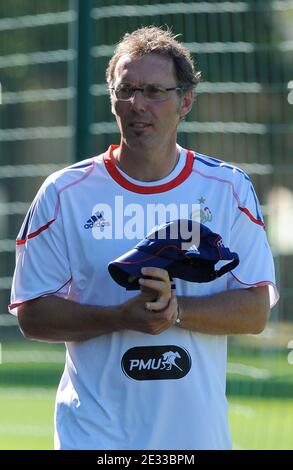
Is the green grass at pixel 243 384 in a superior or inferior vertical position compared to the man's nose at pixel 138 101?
inferior

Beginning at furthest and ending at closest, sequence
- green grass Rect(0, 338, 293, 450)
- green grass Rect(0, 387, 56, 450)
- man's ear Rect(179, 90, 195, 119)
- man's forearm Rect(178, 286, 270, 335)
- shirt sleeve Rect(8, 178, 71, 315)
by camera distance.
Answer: green grass Rect(0, 387, 56, 450)
green grass Rect(0, 338, 293, 450)
man's ear Rect(179, 90, 195, 119)
shirt sleeve Rect(8, 178, 71, 315)
man's forearm Rect(178, 286, 270, 335)

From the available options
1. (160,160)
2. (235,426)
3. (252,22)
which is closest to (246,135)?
(252,22)

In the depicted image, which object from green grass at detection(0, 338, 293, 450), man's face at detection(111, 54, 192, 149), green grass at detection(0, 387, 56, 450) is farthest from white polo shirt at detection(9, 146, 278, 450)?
green grass at detection(0, 387, 56, 450)

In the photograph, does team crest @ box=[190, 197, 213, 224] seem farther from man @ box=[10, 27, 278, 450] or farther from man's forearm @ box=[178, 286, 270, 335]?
man's forearm @ box=[178, 286, 270, 335]

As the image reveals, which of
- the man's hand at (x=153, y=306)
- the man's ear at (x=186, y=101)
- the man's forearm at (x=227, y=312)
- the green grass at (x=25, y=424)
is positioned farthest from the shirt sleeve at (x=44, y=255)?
the green grass at (x=25, y=424)

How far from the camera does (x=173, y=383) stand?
4.33m

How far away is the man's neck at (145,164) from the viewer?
14.7ft

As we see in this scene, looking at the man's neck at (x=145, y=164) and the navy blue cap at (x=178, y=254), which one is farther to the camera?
the man's neck at (x=145, y=164)

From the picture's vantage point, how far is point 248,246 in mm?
4500

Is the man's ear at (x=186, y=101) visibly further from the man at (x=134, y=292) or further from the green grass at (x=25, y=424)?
the green grass at (x=25, y=424)

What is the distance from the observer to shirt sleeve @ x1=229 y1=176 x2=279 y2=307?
4453mm

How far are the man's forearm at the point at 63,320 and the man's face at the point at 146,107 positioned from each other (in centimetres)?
60

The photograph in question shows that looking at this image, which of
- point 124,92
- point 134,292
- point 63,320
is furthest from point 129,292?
point 124,92
